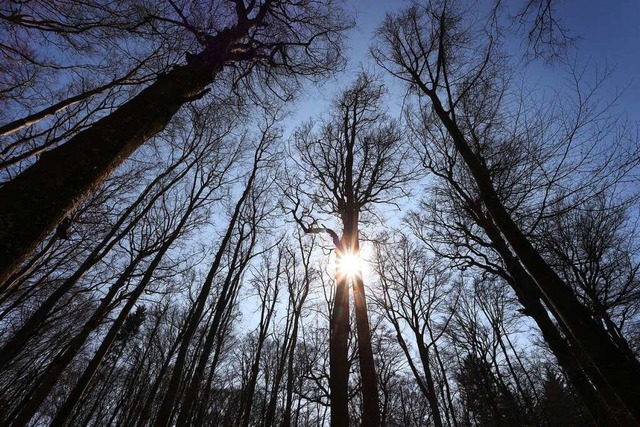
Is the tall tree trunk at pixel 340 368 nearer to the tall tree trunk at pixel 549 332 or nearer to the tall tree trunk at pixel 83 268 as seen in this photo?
the tall tree trunk at pixel 549 332

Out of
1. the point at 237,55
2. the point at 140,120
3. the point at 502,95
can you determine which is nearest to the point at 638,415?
the point at 140,120

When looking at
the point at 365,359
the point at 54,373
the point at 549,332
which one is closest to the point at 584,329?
the point at 365,359

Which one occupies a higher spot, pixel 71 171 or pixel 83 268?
pixel 83 268

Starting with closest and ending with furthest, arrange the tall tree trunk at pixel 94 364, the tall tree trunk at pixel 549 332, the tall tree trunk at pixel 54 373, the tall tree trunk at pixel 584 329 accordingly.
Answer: the tall tree trunk at pixel 584 329 → the tall tree trunk at pixel 549 332 → the tall tree trunk at pixel 54 373 → the tall tree trunk at pixel 94 364

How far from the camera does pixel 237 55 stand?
4973 millimetres

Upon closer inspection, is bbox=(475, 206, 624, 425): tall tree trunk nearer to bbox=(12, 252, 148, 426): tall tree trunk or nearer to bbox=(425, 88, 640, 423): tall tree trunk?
bbox=(425, 88, 640, 423): tall tree trunk

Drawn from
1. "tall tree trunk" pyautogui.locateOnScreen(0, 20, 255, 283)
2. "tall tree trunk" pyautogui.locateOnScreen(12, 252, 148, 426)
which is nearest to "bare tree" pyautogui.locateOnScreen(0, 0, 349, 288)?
"tall tree trunk" pyautogui.locateOnScreen(0, 20, 255, 283)

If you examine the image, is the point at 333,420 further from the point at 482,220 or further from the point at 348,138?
the point at 348,138

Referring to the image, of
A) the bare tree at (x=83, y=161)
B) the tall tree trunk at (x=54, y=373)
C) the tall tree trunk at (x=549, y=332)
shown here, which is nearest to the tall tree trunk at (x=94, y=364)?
the tall tree trunk at (x=54, y=373)

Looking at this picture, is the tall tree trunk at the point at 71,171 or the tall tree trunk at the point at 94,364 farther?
the tall tree trunk at the point at 94,364

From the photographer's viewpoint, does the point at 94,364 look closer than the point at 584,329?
No

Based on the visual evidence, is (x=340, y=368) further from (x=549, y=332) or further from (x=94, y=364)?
(x=94, y=364)

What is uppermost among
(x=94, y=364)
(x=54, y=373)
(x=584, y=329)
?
(x=94, y=364)

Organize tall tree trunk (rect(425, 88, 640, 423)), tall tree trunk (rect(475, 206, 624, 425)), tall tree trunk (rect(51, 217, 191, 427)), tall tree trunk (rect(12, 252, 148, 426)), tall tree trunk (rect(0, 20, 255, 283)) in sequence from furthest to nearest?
1. tall tree trunk (rect(51, 217, 191, 427))
2. tall tree trunk (rect(12, 252, 148, 426))
3. tall tree trunk (rect(475, 206, 624, 425))
4. tall tree trunk (rect(425, 88, 640, 423))
5. tall tree trunk (rect(0, 20, 255, 283))
